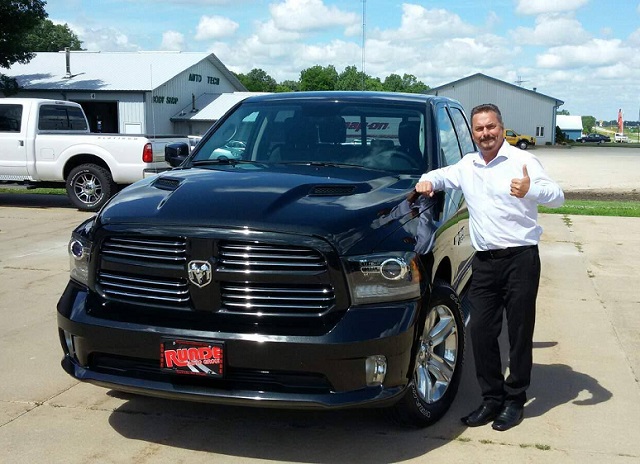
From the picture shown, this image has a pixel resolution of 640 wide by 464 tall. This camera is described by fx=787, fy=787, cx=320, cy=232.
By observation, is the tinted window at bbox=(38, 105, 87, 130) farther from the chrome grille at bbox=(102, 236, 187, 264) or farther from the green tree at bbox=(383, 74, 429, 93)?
the green tree at bbox=(383, 74, 429, 93)

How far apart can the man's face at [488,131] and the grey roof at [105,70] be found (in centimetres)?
3882

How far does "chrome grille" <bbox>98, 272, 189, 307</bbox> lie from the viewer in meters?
3.80

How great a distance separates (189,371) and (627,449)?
2.29 meters

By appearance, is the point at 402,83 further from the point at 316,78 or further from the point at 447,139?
the point at 447,139

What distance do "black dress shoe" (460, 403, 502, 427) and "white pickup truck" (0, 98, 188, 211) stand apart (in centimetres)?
1016

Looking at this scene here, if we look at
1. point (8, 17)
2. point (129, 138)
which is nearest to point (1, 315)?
point (129, 138)

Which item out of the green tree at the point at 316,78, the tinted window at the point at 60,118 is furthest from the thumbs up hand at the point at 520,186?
the green tree at the point at 316,78

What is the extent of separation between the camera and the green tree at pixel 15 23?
31.9m

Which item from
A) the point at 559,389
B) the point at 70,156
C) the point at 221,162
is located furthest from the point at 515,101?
the point at 221,162

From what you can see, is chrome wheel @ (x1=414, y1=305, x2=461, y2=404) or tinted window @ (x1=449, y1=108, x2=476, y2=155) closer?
chrome wheel @ (x1=414, y1=305, x2=461, y2=404)

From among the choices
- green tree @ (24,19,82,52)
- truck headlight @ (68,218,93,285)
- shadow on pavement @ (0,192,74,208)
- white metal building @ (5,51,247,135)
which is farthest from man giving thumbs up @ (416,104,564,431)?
green tree @ (24,19,82,52)

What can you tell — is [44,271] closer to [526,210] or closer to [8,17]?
[526,210]

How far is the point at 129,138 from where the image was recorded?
13906mm

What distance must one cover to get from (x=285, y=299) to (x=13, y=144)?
1229 cm
